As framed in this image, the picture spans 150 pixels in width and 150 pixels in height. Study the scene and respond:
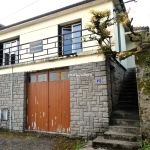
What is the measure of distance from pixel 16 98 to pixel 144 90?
6049 mm

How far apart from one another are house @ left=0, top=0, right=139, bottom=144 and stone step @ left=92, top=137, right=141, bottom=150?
805 millimetres

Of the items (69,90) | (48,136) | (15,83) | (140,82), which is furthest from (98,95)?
(15,83)

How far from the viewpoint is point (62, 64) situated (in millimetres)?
6789

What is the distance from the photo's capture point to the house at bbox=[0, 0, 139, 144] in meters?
5.98

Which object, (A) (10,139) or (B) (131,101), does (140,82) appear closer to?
(B) (131,101)

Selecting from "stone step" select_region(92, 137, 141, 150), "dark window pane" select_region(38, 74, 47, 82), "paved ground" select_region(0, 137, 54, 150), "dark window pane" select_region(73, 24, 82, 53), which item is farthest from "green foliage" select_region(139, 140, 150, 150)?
"dark window pane" select_region(38, 74, 47, 82)

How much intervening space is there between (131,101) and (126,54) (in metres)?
2.69

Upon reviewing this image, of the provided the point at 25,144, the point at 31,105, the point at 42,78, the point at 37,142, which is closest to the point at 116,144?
the point at 37,142

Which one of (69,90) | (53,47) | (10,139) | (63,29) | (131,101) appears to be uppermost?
(63,29)

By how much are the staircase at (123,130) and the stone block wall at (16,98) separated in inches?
163

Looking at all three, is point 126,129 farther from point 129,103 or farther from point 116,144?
point 129,103

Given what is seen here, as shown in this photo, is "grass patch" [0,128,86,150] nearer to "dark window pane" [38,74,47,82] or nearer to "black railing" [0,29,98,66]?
"dark window pane" [38,74,47,82]

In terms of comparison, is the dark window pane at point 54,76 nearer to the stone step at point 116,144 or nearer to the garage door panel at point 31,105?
the garage door panel at point 31,105

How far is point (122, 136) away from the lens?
4.91 m
